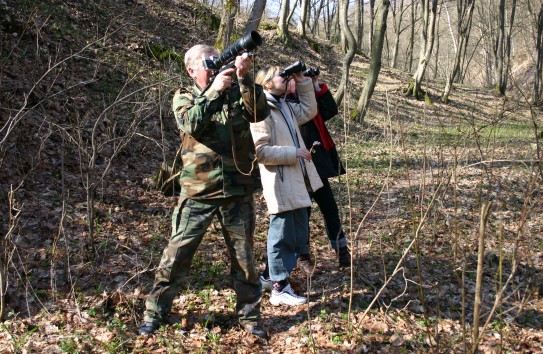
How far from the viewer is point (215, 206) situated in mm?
3428

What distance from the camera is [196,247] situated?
3518mm

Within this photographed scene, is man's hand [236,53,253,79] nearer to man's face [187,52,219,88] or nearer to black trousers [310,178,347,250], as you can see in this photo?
man's face [187,52,219,88]

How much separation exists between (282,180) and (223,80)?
43.2 inches

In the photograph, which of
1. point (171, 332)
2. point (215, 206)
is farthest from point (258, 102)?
point (171, 332)

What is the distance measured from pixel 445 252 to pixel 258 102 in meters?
3.36

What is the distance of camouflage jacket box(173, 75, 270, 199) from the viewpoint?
3320mm

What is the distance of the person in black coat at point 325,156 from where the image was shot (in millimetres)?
4613

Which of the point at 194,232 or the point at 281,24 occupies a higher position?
the point at 281,24

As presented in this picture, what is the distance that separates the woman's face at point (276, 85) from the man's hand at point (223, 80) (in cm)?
Answer: 96

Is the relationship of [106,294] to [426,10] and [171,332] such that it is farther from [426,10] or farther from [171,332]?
[426,10]

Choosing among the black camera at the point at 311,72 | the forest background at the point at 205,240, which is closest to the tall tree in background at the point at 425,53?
the forest background at the point at 205,240

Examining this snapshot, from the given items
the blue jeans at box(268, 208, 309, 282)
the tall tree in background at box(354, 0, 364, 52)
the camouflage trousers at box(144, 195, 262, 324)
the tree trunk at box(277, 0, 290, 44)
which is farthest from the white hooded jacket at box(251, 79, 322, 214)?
the tree trunk at box(277, 0, 290, 44)

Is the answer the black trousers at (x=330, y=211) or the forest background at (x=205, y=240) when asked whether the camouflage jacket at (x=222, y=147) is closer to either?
the forest background at (x=205, y=240)

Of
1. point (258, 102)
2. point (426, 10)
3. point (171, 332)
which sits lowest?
point (171, 332)
